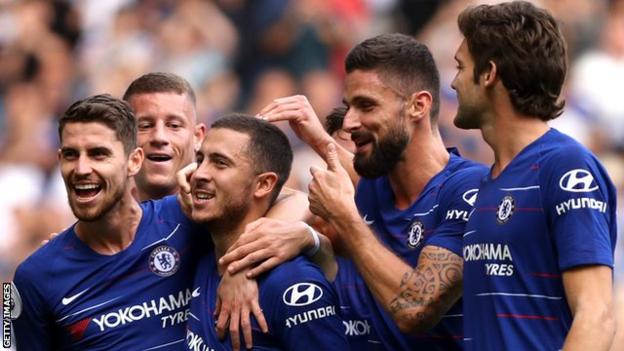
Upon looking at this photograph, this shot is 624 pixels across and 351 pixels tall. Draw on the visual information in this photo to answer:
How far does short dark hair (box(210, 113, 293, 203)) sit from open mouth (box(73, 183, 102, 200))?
23.0 inches

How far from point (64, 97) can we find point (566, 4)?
190 inches

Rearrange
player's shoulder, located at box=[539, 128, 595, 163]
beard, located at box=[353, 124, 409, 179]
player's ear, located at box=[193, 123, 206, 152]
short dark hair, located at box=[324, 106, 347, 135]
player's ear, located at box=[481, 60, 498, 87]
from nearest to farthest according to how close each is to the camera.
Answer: player's shoulder, located at box=[539, 128, 595, 163], player's ear, located at box=[481, 60, 498, 87], beard, located at box=[353, 124, 409, 179], short dark hair, located at box=[324, 106, 347, 135], player's ear, located at box=[193, 123, 206, 152]

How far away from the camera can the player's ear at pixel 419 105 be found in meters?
6.07

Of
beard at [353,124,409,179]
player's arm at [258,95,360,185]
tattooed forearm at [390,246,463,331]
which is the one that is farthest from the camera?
player's arm at [258,95,360,185]

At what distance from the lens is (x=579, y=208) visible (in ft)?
15.6

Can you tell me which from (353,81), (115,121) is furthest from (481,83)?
(115,121)

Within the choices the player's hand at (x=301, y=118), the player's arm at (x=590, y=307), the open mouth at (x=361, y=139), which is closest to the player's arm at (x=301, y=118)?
the player's hand at (x=301, y=118)

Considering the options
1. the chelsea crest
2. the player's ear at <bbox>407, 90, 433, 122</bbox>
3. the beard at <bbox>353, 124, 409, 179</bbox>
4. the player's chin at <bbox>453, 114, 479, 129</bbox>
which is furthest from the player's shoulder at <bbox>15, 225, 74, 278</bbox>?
the player's chin at <bbox>453, 114, 479, 129</bbox>

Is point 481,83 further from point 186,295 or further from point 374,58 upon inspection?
point 186,295

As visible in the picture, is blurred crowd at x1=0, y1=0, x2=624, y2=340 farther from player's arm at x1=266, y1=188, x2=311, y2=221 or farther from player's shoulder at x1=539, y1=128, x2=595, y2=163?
player's shoulder at x1=539, y1=128, x2=595, y2=163

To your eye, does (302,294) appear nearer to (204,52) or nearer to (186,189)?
(186,189)

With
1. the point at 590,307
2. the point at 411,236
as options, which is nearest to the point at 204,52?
the point at 411,236

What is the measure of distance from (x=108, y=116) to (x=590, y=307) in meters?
2.51

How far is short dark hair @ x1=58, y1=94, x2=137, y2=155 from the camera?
6.17 m
